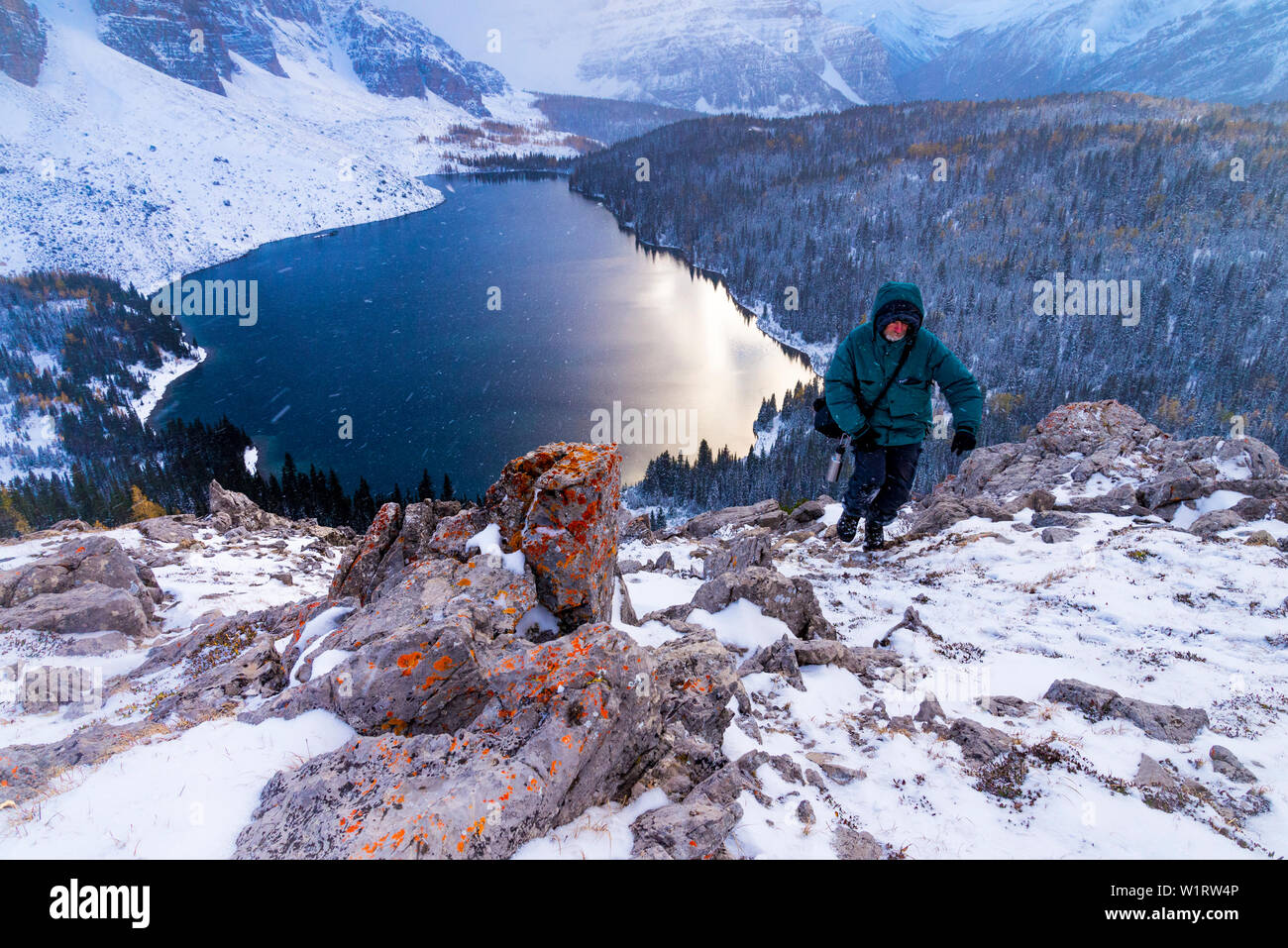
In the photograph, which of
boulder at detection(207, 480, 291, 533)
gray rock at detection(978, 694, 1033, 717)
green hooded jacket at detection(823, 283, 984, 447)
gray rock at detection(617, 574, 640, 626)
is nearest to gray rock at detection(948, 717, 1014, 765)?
gray rock at detection(978, 694, 1033, 717)

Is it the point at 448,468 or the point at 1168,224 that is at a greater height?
the point at 1168,224

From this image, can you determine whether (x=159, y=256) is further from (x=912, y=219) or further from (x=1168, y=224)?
(x=1168, y=224)

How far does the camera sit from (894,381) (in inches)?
439

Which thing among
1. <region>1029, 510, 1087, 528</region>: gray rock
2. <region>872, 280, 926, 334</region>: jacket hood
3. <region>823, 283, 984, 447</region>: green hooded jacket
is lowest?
<region>1029, 510, 1087, 528</region>: gray rock

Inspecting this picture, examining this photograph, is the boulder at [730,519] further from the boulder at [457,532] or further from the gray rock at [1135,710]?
the boulder at [457,532]

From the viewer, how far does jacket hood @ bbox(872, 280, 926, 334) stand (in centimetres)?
1041

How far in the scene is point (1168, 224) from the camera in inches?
6388

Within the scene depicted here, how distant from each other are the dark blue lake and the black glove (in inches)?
2872

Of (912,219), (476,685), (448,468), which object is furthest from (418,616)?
(912,219)

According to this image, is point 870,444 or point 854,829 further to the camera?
point 870,444

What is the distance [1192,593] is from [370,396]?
366ft

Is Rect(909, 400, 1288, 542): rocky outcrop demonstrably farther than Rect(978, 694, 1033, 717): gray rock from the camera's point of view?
Yes

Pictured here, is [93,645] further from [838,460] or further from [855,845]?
[838,460]

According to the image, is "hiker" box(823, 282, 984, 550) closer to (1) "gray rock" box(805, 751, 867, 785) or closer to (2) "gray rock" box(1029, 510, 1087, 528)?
(2) "gray rock" box(1029, 510, 1087, 528)
